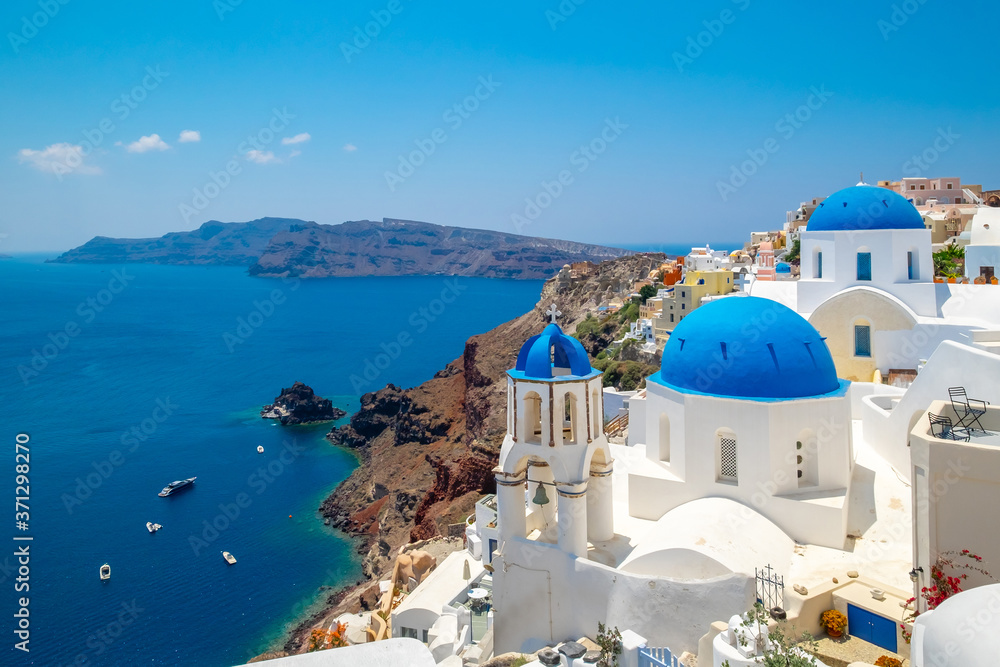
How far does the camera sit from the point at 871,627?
9.67 meters

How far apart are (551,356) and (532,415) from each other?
115 centimetres

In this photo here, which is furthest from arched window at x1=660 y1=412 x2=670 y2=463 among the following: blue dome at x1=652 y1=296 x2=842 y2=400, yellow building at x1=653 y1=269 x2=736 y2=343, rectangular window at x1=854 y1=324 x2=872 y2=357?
yellow building at x1=653 y1=269 x2=736 y2=343

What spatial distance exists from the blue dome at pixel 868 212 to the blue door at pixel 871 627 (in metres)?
13.2

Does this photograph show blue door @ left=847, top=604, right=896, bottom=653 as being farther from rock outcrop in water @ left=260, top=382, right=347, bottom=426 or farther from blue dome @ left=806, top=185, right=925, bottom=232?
rock outcrop in water @ left=260, top=382, right=347, bottom=426

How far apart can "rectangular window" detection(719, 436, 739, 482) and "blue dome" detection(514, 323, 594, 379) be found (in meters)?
2.80

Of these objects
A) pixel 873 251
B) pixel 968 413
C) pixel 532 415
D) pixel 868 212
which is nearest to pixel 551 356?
pixel 532 415

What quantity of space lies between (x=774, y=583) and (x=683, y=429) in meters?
3.27

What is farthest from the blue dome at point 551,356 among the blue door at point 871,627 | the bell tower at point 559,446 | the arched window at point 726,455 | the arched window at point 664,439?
the blue door at point 871,627

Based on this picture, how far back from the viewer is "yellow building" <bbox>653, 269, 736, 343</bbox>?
145ft

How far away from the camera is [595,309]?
68000 mm

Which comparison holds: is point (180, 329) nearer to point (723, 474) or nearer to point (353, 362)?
point (353, 362)

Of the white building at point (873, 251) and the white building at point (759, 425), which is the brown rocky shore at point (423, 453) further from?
the white building at point (873, 251)

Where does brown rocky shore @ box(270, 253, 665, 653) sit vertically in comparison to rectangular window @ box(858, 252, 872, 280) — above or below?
below

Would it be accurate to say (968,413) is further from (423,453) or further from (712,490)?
(423,453)
